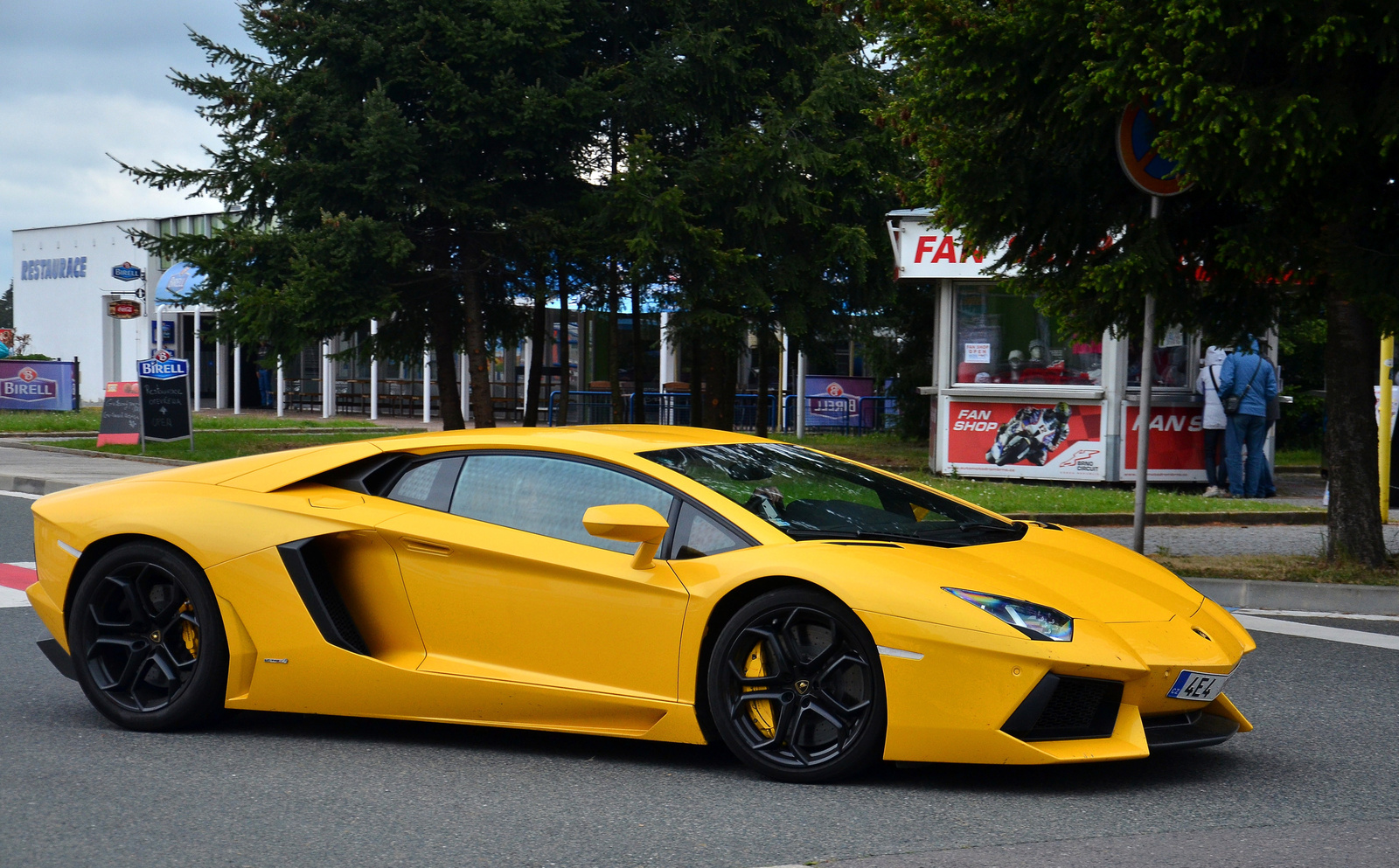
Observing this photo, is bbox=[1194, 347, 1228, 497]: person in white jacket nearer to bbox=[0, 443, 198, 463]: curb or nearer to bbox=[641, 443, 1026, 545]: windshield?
bbox=[641, 443, 1026, 545]: windshield

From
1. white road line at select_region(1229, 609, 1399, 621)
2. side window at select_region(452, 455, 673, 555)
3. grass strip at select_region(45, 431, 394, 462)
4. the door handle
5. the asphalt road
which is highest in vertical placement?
side window at select_region(452, 455, 673, 555)

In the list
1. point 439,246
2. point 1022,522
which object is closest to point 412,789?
point 1022,522

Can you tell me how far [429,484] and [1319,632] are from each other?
505cm

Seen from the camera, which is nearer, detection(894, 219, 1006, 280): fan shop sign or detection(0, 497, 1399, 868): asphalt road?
detection(0, 497, 1399, 868): asphalt road

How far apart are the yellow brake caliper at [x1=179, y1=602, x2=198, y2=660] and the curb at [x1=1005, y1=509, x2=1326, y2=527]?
8.24m

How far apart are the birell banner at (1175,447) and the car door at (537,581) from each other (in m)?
12.8

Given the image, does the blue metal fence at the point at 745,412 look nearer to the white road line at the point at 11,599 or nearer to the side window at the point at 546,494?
the white road line at the point at 11,599

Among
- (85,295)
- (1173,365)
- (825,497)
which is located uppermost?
(85,295)

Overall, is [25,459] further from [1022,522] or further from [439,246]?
[1022,522]

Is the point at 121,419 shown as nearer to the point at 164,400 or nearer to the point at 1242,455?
the point at 164,400

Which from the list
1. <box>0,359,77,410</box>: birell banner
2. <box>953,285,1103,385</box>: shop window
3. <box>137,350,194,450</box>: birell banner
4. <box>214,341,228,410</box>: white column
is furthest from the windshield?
<box>214,341,228,410</box>: white column

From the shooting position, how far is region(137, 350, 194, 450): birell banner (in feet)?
66.8

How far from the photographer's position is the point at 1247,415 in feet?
49.9

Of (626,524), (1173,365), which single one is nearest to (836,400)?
(1173,365)
